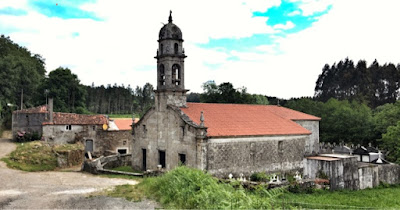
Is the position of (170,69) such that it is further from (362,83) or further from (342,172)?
(362,83)

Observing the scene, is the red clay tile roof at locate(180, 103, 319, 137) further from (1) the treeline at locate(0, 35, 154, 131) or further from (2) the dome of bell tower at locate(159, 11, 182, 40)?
(1) the treeline at locate(0, 35, 154, 131)

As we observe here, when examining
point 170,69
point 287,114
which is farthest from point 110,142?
point 287,114

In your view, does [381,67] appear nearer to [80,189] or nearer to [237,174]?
[237,174]

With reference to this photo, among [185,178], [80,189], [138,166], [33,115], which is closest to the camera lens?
[185,178]

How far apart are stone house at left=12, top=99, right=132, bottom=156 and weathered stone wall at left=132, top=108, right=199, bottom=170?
29.2 feet

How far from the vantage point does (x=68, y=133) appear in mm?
39000

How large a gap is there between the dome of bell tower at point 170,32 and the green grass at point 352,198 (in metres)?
16.3

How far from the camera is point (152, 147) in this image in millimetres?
30594

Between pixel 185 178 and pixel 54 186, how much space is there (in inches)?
359

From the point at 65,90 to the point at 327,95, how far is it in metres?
67.6

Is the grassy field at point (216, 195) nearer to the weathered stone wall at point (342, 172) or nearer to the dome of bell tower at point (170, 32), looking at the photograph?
the weathered stone wall at point (342, 172)

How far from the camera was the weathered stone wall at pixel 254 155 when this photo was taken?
26.3 meters

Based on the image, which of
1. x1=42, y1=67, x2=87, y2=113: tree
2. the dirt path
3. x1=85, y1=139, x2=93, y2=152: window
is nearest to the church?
the dirt path

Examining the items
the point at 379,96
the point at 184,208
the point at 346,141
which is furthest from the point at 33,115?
the point at 379,96
